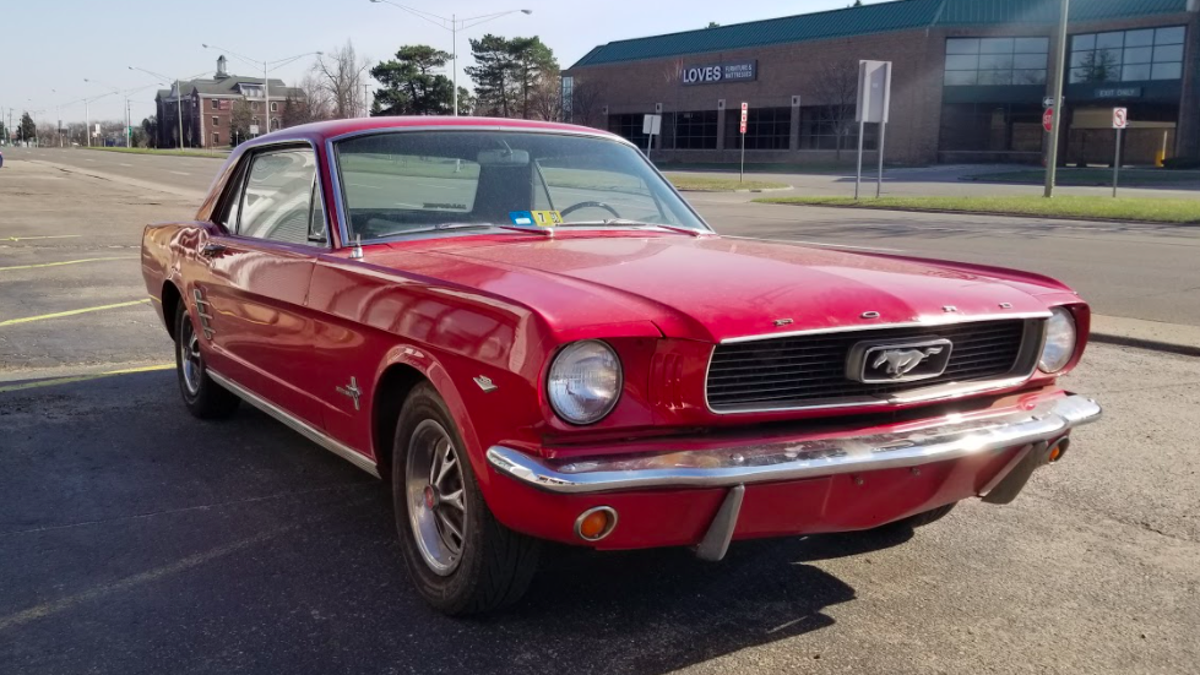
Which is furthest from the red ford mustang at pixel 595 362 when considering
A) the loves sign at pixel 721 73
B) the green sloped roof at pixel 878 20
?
the loves sign at pixel 721 73

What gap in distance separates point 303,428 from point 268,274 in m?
0.67

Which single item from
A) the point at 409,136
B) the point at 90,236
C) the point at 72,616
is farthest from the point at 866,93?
the point at 72,616

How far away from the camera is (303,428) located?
443 cm

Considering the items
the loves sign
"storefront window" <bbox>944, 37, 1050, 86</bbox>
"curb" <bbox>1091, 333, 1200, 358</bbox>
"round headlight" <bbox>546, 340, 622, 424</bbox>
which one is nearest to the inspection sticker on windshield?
"round headlight" <bbox>546, 340, 622, 424</bbox>

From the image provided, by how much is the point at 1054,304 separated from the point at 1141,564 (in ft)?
3.36

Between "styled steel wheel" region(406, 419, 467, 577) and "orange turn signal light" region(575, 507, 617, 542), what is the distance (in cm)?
55

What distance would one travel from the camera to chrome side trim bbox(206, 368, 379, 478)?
3949 mm

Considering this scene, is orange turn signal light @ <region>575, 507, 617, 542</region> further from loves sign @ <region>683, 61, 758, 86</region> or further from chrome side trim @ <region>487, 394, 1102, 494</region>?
loves sign @ <region>683, 61, 758, 86</region>

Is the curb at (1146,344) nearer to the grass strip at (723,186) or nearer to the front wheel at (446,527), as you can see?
the front wheel at (446,527)

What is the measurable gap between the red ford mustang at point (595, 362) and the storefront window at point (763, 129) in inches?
2450

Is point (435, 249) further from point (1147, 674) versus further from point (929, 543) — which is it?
point (1147, 674)

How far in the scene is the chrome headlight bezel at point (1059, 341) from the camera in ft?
12.4

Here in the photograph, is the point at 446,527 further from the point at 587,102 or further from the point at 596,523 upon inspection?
the point at 587,102

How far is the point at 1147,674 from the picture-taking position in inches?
123
